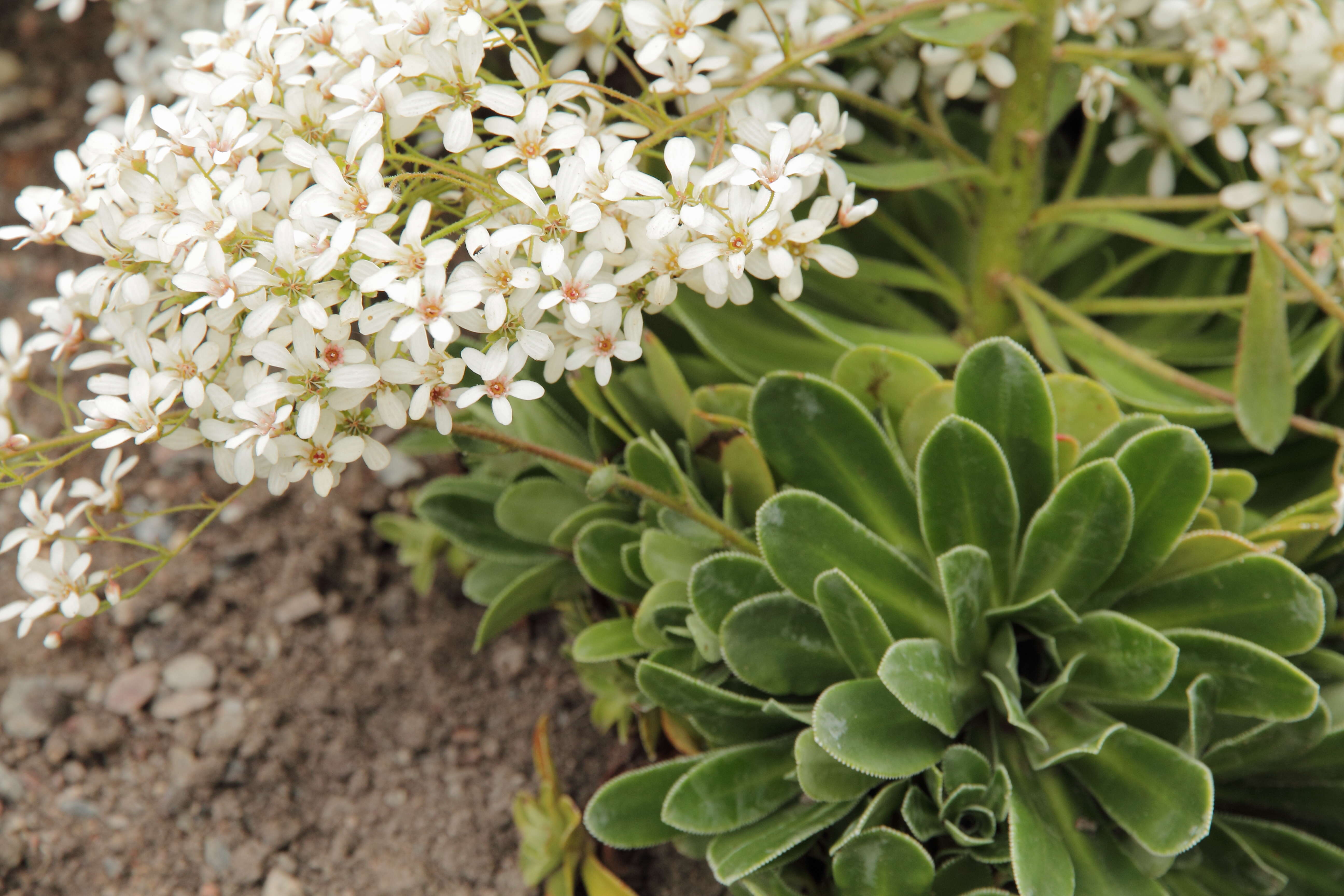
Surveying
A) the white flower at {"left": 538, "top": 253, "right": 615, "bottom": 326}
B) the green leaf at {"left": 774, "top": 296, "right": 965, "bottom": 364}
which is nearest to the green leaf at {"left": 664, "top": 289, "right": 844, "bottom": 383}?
the green leaf at {"left": 774, "top": 296, "right": 965, "bottom": 364}

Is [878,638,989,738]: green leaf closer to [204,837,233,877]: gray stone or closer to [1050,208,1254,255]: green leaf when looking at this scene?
[1050,208,1254,255]: green leaf

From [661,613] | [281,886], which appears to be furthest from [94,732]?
[661,613]

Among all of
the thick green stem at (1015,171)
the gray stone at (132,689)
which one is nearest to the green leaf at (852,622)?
the thick green stem at (1015,171)

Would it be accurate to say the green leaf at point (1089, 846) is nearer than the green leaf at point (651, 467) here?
Yes

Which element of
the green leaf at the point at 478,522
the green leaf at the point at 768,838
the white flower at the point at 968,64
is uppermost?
the white flower at the point at 968,64

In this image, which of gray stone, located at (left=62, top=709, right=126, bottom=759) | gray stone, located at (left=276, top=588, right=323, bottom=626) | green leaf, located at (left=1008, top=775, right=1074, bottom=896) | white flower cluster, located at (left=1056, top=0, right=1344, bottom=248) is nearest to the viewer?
green leaf, located at (left=1008, top=775, right=1074, bottom=896)

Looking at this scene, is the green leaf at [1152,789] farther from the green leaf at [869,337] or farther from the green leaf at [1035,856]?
the green leaf at [869,337]

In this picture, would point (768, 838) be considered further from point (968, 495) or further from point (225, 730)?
point (225, 730)
